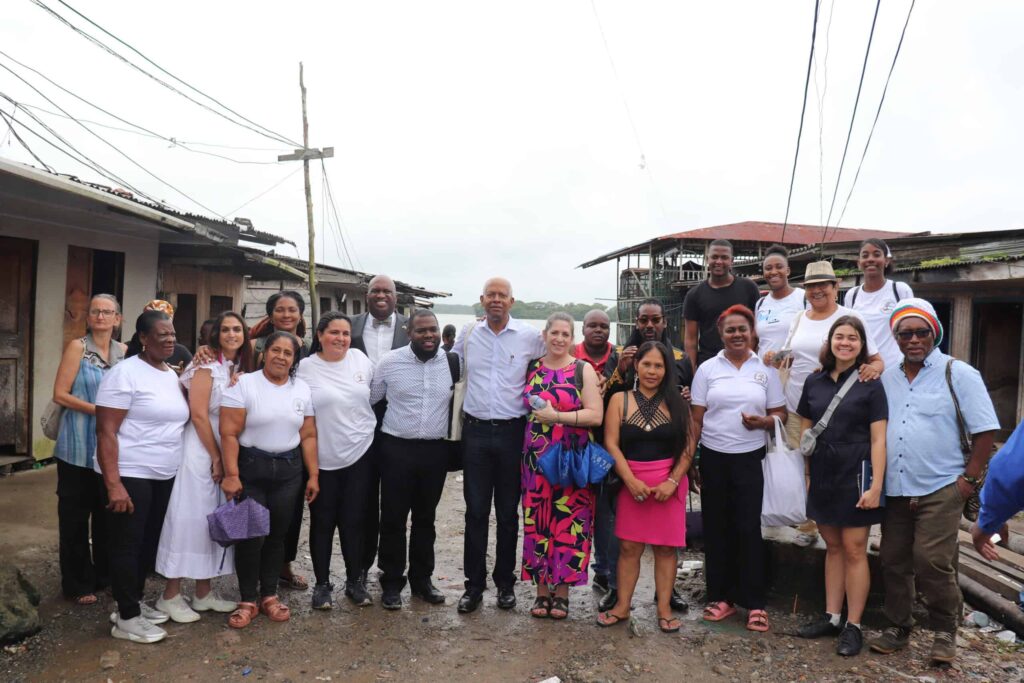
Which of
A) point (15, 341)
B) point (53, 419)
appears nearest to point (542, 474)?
point (53, 419)

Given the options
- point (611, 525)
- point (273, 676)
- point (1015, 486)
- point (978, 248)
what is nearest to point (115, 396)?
point (273, 676)

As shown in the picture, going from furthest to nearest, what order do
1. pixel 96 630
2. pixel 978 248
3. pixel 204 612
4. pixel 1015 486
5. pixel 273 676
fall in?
pixel 978 248 → pixel 204 612 → pixel 96 630 → pixel 273 676 → pixel 1015 486

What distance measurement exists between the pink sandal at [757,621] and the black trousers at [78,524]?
3850 millimetres

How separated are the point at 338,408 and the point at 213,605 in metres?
1.40

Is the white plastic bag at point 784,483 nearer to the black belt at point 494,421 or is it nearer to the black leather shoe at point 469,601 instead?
the black belt at point 494,421

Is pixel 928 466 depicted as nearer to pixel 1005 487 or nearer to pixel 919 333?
pixel 919 333

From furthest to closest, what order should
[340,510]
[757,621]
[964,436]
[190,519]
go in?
[340,510] < [757,621] < [190,519] < [964,436]

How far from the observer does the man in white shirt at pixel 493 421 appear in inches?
164

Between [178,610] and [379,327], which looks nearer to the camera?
[178,610]

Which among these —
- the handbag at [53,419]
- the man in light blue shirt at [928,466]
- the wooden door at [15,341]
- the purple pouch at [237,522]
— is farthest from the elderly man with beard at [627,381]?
the wooden door at [15,341]

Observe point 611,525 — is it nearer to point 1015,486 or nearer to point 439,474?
point 439,474

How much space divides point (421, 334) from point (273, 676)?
1991 millimetres

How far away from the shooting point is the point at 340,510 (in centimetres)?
429

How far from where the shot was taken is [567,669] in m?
3.60
